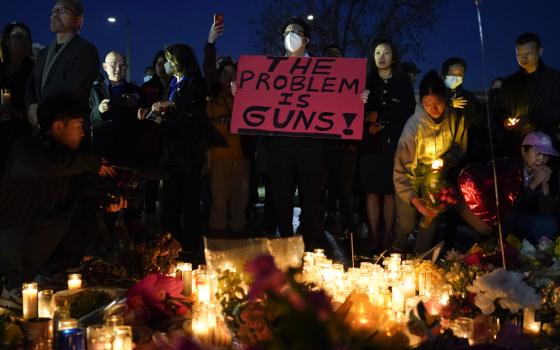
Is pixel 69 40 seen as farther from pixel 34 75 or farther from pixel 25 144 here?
pixel 25 144

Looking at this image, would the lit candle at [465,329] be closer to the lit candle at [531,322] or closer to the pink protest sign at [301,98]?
the lit candle at [531,322]

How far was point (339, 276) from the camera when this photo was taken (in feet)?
14.4

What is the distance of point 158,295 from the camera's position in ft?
13.1

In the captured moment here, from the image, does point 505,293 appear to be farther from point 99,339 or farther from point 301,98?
point 301,98

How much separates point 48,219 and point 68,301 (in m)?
0.91

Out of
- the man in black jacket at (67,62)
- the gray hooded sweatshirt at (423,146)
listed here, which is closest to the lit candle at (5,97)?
the man in black jacket at (67,62)

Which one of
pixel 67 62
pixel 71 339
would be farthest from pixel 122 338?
pixel 67 62

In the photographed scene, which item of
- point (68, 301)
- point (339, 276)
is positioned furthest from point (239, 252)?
point (68, 301)

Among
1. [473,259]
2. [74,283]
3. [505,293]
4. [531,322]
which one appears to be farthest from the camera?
[473,259]

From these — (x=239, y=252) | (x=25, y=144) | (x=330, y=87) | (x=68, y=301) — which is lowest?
(x=68, y=301)

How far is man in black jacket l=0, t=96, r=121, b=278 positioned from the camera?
4707 mm

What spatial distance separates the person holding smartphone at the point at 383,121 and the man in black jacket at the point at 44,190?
8.36ft

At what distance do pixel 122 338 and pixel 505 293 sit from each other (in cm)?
207

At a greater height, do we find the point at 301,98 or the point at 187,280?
the point at 301,98
